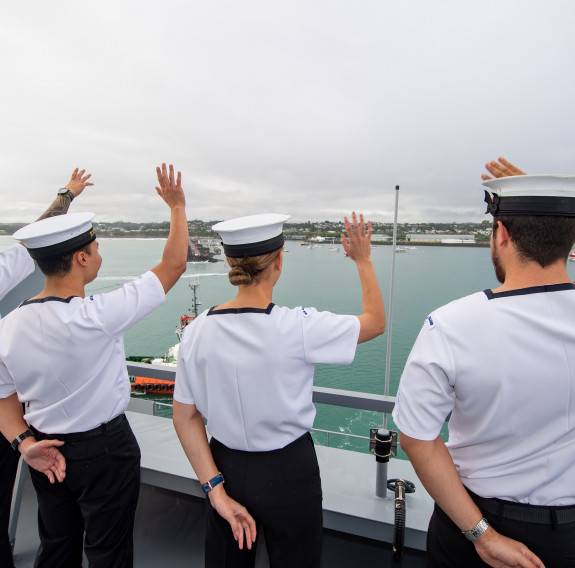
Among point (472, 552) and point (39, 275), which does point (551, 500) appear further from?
point (39, 275)

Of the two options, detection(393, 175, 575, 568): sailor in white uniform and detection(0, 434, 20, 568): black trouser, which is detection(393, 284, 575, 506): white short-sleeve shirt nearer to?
detection(393, 175, 575, 568): sailor in white uniform

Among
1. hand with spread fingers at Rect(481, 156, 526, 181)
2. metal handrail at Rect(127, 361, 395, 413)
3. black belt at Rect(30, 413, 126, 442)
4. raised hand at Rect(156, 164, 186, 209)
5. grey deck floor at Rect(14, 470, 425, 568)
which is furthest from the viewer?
grey deck floor at Rect(14, 470, 425, 568)

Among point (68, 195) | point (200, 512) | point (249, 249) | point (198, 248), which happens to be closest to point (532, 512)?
point (249, 249)

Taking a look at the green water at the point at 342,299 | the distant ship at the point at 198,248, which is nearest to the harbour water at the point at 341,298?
the green water at the point at 342,299

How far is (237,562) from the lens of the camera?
103cm

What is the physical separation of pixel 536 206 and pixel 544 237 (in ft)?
0.21

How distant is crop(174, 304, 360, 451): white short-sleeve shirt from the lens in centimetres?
96

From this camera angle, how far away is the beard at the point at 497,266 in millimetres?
814

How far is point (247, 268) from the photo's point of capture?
3.31ft

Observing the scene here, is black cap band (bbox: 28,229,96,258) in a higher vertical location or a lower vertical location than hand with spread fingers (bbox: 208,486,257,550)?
higher

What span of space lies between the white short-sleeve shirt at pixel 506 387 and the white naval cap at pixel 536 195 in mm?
158

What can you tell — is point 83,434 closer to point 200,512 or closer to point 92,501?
point 92,501

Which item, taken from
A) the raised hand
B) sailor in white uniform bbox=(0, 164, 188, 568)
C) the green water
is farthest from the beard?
the green water

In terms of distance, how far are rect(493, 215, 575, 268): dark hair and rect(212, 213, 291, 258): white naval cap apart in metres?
0.57
